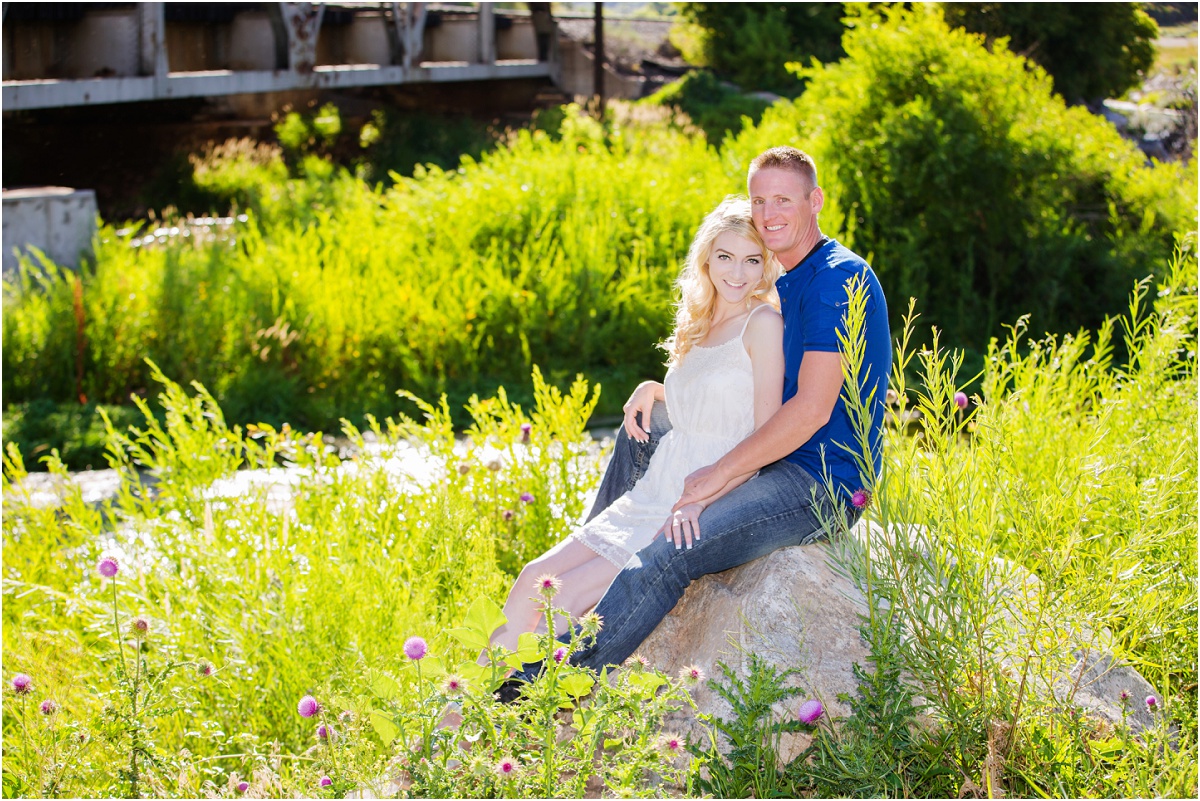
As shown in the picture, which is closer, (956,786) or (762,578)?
(956,786)

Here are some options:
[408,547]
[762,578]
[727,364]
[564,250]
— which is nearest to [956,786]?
[762,578]

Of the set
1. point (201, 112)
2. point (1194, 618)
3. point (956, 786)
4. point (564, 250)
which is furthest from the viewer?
point (201, 112)

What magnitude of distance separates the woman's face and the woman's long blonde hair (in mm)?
17

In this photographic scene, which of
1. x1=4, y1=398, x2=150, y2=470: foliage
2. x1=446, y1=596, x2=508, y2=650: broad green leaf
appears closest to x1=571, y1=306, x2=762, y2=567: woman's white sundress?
x1=446, y1=596, x2=508, y2=650: broad green leaf

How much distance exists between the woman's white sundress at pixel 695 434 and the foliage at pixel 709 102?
16707 millimetres

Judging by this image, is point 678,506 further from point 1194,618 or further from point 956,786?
point 1194,618

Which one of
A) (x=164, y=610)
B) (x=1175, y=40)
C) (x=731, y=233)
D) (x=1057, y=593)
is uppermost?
(x=1175, y=40)

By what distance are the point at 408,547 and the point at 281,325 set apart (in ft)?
13.3

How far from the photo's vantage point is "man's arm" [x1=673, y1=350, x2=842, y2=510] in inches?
118

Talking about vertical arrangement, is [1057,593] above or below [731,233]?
below

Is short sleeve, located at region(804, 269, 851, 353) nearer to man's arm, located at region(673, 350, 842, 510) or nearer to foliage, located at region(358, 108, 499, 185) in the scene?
man's arm, located at region(673, 350, 842, 510)

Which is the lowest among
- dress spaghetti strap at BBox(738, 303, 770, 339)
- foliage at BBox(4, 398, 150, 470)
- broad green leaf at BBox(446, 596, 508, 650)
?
foliage at BBox(4, 398, 150, 470)

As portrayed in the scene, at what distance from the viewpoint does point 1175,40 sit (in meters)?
17.2

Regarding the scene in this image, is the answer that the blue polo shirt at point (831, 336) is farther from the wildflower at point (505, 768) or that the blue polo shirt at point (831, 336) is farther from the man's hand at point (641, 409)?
the wildflower at point (505, 768)
